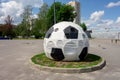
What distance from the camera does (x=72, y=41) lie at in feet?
31.4

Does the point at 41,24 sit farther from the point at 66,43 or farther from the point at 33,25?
the point at 66,43

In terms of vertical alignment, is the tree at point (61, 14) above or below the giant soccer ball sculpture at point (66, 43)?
above

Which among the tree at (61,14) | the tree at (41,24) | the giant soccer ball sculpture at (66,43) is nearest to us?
the giant soccer ball sculpture at (66,43)

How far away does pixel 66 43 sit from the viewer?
9562 mm

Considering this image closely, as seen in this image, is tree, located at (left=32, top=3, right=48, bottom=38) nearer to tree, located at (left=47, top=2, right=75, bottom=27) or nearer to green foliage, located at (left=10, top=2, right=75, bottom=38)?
green foliage, located at (left=10, top=2, right=75, bottom=38)

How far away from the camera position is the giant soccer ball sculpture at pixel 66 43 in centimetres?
959

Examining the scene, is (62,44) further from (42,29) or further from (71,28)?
(42,29)

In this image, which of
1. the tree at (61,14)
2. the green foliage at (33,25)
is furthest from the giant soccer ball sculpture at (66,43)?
the green foliage at (33,25)

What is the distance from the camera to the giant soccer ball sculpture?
31.5 feet

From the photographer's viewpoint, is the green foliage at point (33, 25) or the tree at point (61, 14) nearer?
the tree at point (61, 14)

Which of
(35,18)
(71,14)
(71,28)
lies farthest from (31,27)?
(71,28)

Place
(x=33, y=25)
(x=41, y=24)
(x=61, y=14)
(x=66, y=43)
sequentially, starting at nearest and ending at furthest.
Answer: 1. (x=66, y=43)
2. (x=61, y=14)
3. (x=41, y=24)
4. (x=33, y=25)

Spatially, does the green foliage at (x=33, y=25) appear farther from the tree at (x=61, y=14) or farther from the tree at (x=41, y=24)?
the tree at (x=61, y=14)

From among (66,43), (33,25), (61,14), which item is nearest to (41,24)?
(33,25)
